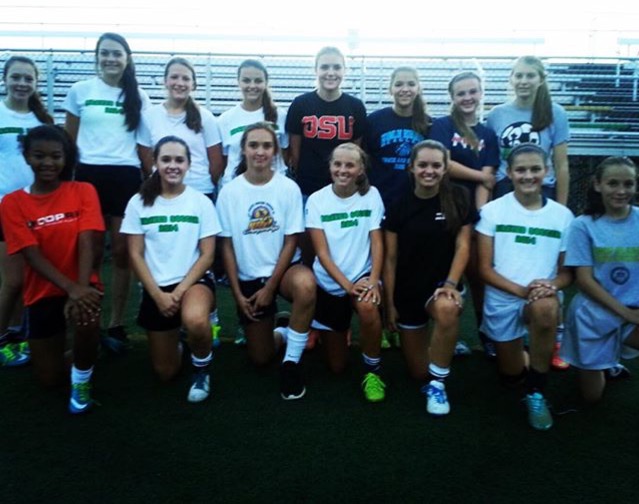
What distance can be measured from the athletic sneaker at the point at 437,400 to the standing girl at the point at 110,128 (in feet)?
5.98

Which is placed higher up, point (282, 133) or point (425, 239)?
point (282, 133)

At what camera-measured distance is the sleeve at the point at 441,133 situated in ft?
10.6

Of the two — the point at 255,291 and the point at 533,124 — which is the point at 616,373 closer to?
the point at 533,124

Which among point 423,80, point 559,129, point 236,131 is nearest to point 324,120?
point 236,131

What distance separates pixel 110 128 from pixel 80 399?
62.2 inches

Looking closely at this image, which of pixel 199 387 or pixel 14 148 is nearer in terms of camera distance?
pixel 199 387

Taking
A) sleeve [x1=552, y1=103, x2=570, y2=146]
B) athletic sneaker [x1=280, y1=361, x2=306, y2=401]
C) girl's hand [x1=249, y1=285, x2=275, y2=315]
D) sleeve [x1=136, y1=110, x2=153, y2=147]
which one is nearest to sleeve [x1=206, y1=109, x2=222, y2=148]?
sleeve [x1=136, y1=110, x2=153, y2=147]

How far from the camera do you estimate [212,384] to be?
283cm

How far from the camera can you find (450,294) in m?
2.62

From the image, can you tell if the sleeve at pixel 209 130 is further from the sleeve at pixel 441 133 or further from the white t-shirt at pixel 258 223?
the sleeve at pixel 441 133

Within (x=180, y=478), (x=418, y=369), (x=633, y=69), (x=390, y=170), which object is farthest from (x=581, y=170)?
(x=180, y=478)

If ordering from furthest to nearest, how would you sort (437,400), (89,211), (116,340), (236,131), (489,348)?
(236,131)
(116,340)
(489,348)
(89,211)
(437,400)

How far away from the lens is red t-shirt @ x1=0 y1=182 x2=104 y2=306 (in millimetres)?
2676

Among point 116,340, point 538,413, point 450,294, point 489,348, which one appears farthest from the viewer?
point 116,340
